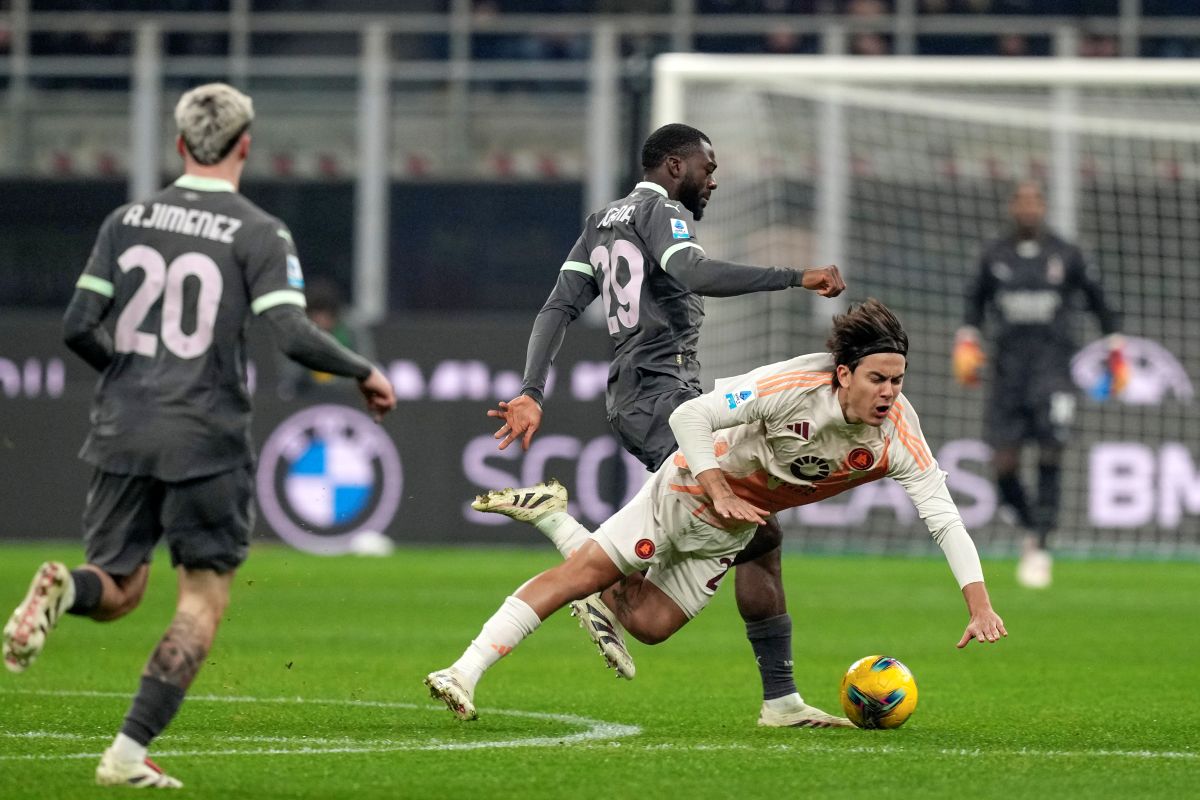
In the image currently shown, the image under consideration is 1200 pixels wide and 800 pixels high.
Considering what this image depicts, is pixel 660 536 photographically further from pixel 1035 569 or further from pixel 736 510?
pixel 1035 569

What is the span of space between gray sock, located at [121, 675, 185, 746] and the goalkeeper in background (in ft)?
29.3

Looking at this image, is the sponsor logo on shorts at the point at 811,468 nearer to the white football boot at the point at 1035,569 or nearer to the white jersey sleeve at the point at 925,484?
the white jersey sleeve at the point at 925,484

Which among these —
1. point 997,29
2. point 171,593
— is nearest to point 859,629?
point 171,593

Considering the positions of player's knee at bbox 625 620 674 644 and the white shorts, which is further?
player's knee at bbox 625 620 674 644

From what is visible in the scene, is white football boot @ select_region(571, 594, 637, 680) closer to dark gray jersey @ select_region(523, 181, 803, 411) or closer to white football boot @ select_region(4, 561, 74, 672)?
dark gray jersey @ select_region(523, 181, 803, 411)

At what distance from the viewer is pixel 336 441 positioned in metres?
16.4

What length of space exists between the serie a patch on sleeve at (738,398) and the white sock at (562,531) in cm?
117

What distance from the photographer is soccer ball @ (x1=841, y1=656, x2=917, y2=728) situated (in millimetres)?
6688

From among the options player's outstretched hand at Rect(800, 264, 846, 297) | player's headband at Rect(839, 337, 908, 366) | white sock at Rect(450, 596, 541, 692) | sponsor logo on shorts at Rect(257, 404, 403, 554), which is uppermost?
player's outstretched hand at Rect(800, 264, 846, 297)

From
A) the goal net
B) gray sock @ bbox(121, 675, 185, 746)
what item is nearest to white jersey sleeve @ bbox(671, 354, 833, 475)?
gray sock @ bbox(121, 675, 185, 746)

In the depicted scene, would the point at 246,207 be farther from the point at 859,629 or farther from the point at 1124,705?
the point at 859,629

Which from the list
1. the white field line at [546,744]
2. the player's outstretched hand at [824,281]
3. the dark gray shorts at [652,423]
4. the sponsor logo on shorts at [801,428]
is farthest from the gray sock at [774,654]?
the player's outstretched hand at [824,281]

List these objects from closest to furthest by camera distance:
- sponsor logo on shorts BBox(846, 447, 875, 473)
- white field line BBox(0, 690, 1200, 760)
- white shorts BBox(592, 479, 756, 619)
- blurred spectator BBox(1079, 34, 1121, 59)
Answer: white field line BBox(0, 690, 1200, 760)
sponsor logo on shorts BBox(846, 447, 875, 473)
white shorts BBox(592, 479, 756, 619)
blurred spectator BBox(1079, 34, 1121, 59)

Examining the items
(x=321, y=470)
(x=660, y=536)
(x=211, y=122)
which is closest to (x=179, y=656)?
(x=211, y=122)
